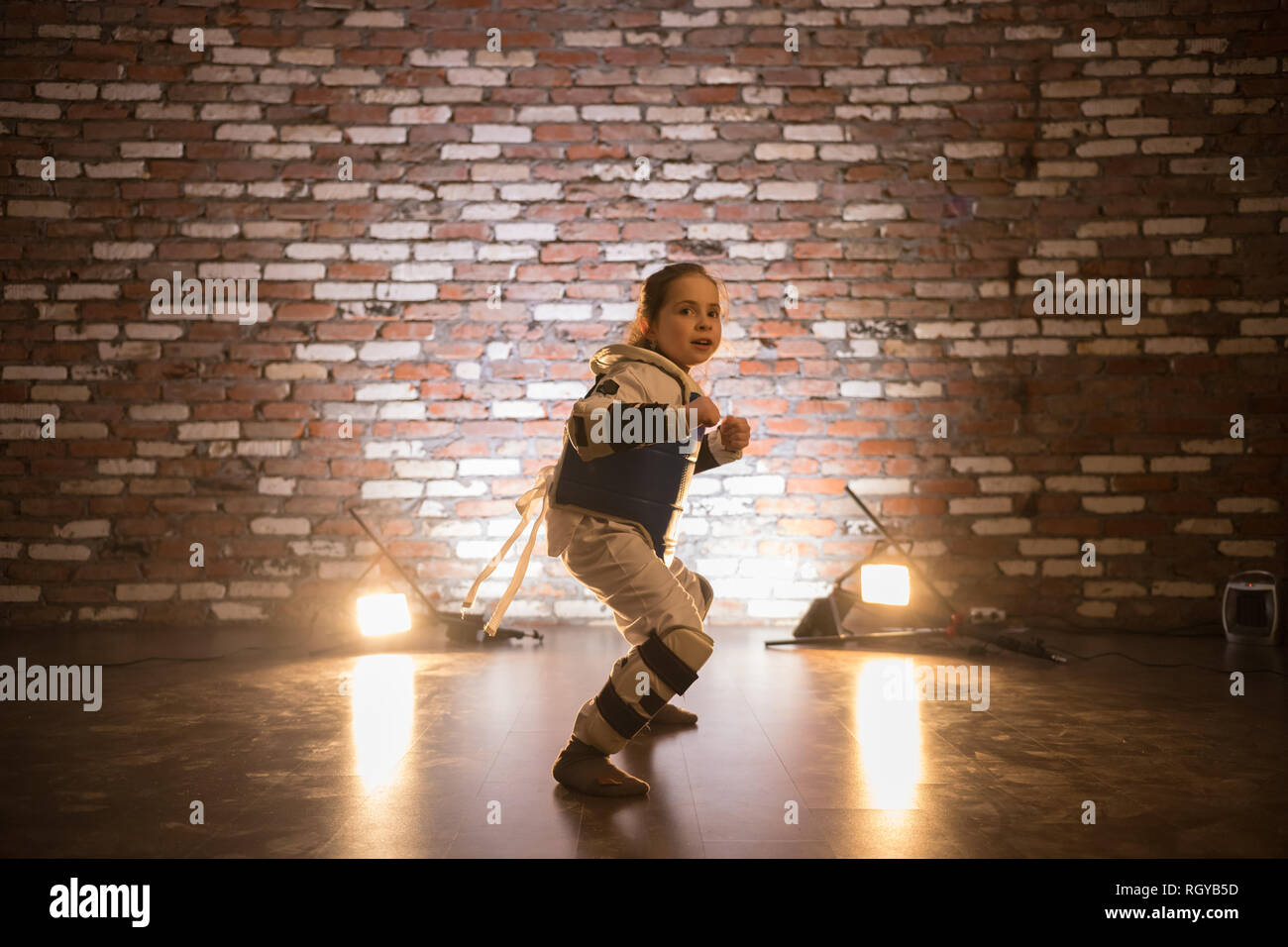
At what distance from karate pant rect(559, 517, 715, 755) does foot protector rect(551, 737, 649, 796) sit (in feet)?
0.09

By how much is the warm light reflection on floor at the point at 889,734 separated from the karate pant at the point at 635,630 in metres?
0.45

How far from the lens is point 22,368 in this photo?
3.73 m

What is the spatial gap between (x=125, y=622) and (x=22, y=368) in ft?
3.88

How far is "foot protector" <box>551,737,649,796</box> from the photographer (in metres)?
1.69

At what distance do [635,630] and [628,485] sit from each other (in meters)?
0.31

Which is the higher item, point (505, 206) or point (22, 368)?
point (505, 206)

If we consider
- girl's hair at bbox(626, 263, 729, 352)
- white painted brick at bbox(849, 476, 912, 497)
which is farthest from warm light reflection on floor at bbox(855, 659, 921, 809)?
girl's hair at bbox(626, 263, 729, 352)

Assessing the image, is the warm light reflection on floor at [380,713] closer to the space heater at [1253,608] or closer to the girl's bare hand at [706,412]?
the girl's bare hand at [706,412]

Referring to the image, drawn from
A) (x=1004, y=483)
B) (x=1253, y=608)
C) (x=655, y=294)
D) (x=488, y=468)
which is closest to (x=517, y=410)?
(x=488, y=468)

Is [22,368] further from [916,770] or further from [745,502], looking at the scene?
[916,770]
